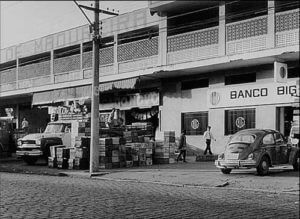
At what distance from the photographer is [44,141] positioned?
20531mm

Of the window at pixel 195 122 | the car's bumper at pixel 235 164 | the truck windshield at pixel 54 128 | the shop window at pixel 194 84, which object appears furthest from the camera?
the window at pixel 195 122

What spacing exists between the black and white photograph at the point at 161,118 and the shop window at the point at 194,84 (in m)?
0.08

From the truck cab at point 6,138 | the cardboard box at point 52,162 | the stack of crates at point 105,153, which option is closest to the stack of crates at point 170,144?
the stack of crates at point 105,153

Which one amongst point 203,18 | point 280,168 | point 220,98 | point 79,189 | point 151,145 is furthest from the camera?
point 203,18

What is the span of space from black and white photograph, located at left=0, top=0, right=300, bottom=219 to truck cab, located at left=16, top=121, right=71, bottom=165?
47 mm

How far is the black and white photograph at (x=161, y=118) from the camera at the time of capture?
829 centimetres

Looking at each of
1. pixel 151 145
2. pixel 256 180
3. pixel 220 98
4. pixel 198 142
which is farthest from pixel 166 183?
pixel 198 142

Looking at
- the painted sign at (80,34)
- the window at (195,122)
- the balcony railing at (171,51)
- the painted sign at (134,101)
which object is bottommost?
the window at (195,122)

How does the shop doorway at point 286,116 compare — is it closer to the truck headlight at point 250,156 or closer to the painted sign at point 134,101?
the truck headlight at point 250,156

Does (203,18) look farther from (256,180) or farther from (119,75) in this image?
(256,180)

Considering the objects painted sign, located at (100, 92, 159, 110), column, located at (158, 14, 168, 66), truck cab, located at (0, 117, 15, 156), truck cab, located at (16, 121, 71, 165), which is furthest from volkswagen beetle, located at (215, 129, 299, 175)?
truck cab, located at (0, 117, 15, 156)

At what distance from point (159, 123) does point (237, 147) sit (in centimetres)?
1112

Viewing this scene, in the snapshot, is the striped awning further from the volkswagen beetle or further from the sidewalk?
the volkswagen beetle

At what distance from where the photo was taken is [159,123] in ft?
84.8
